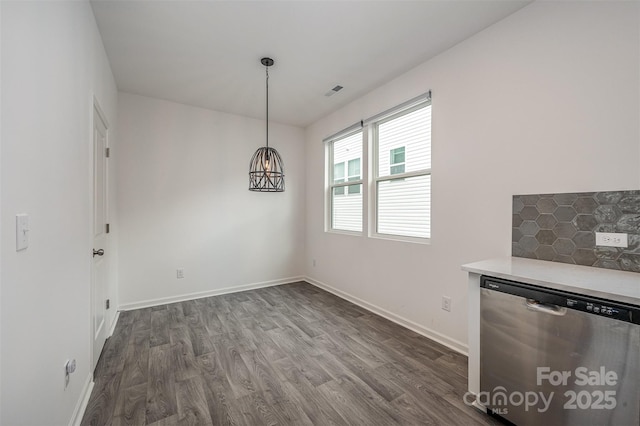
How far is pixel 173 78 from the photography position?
308 cm

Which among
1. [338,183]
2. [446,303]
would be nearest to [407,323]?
[446,303]

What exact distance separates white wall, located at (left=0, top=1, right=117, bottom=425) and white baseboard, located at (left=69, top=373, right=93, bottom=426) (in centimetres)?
4

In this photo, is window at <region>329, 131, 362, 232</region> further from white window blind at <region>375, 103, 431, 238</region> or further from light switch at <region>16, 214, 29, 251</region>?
light switch at <region>16, 214, 29, 251</region>

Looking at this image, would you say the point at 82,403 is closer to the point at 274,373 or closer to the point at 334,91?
the point at 274,373

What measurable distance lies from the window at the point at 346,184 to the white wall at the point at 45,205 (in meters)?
2.89

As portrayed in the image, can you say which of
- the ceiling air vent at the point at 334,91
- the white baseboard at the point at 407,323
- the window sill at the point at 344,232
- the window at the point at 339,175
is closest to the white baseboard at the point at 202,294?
the white baseboard at the point at 407,323

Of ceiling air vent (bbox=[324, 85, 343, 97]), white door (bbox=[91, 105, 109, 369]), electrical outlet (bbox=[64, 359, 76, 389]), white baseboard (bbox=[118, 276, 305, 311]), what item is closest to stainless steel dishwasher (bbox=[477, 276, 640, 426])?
electrical outlet (bbox=[64, 359, 76, 389])

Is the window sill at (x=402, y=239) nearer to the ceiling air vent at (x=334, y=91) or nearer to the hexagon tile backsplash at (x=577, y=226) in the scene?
the hexagon tile backsplash at (x=577, y=226)

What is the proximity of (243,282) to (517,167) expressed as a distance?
3.84m

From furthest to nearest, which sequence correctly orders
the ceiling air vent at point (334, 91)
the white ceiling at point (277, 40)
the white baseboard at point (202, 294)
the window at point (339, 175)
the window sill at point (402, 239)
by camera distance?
the window at point (339, 175) → the white baseboard at point (202, 294) → the ceiling air vent at point (334, 91) → the window sill at point (402, 239) → the white ceiling at point (277, 40)

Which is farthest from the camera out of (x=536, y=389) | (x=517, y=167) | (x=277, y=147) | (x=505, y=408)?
(x=277, y=147)

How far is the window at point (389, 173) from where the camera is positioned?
2.85 m

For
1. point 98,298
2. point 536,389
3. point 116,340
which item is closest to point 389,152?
point 536,389

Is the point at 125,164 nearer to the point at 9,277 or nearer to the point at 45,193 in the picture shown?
the point at 45,193
